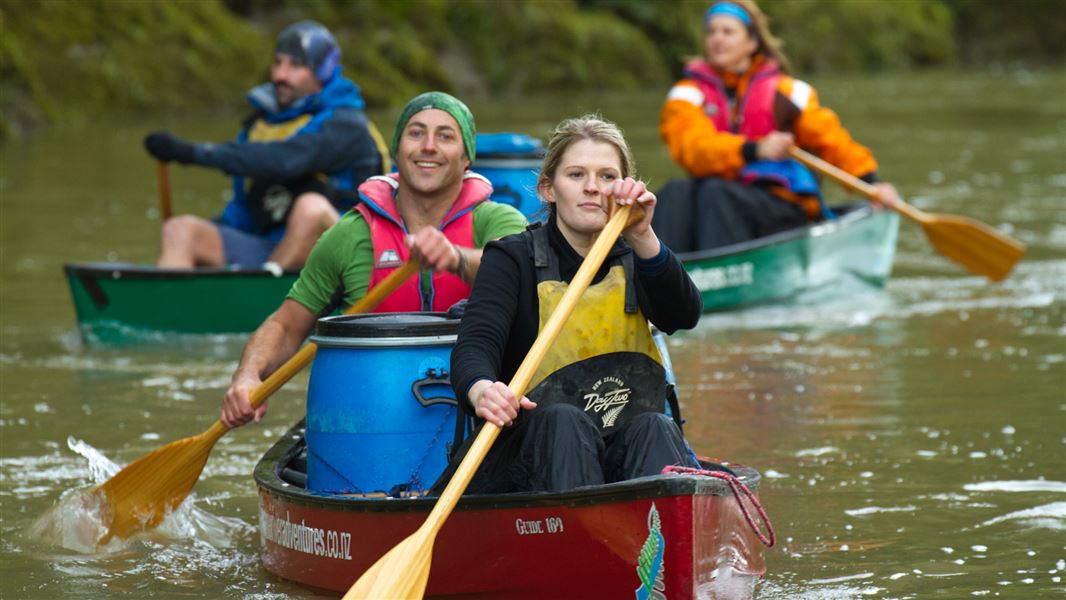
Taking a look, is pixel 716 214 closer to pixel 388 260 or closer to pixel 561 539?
pixel 388 260

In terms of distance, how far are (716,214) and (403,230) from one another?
4296 mm

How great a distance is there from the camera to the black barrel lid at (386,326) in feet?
14.4

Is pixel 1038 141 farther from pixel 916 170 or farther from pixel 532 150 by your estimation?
pixel 532 150

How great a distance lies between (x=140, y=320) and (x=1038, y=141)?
1244 cm

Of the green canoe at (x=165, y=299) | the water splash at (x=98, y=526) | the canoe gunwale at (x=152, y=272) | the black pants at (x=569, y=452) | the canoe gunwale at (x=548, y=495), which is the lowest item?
Result: the water splash at (x=98, y=526)

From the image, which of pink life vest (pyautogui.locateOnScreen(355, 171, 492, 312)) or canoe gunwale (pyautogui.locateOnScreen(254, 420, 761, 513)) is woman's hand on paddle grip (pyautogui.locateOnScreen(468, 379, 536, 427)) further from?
pink life vest (pyautogui.locateOnScreen(355, 171, 492, 312))

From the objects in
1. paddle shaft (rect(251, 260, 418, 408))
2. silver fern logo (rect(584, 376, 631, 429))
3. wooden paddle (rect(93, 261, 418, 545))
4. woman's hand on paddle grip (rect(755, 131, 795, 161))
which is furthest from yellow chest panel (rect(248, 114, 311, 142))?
silver fern logo (rect(584, 376, 631, 429))

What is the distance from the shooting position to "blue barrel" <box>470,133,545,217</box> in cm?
780

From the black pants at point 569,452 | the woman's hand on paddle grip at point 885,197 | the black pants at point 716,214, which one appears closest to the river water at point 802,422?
the black pants at point 716,214

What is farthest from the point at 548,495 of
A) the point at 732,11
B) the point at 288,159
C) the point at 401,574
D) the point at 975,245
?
the point at 975,245

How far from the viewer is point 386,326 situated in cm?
439

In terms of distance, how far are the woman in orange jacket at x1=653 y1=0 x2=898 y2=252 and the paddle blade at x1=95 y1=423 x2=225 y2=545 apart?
425 centimetres

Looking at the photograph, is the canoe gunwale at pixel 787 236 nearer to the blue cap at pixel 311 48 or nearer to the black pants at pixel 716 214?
the black pants at pixel 716 214

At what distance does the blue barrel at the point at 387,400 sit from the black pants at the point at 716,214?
474cm
